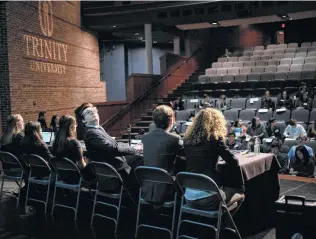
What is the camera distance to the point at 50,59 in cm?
1066

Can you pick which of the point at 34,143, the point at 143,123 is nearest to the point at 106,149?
the point at 34,143

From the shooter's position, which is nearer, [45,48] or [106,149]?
[106,149]

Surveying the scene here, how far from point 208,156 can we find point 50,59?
856cm

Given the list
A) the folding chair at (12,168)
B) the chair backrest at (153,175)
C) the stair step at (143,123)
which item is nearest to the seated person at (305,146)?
the chair backrest at (153,175)

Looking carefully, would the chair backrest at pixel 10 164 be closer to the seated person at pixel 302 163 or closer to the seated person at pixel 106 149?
the seated person at pixel 106 149

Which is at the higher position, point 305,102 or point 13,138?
point 305,102

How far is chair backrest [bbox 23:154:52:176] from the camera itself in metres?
4.38

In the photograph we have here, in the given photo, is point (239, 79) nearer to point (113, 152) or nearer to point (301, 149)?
point (301, 149)

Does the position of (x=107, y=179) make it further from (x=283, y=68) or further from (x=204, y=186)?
(x=283, y=68)

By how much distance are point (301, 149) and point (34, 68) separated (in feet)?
22.9

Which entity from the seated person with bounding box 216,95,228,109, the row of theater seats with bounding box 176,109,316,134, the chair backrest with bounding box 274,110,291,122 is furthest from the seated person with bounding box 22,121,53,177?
the seated person with bounding box 216,95,228,109

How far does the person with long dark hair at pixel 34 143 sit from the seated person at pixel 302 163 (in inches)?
167

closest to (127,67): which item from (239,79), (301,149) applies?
(239,79)

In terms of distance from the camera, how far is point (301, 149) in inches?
254
